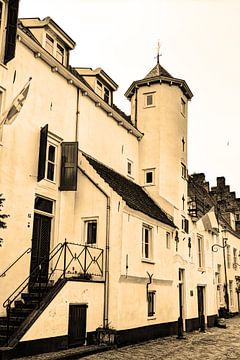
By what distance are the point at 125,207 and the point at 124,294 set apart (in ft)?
10.5

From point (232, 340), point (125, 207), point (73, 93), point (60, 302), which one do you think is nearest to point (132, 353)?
point (60, 302)

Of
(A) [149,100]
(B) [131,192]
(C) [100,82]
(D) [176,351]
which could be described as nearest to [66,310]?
(D) [176,351]

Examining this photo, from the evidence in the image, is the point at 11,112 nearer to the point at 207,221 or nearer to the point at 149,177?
the point at 149,177

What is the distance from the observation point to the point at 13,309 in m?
12.1

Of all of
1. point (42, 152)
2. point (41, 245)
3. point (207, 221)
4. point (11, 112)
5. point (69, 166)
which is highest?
point (11, 112)

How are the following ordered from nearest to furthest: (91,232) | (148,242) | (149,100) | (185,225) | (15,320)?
(15,320), (91,232), (148,242), (185,225), (149,100)

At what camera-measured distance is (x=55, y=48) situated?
54.7ft

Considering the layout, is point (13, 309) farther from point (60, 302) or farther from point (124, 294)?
point (124, 294)

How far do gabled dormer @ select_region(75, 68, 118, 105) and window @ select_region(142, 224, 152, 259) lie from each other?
6.70m

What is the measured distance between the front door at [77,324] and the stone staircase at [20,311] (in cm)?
107

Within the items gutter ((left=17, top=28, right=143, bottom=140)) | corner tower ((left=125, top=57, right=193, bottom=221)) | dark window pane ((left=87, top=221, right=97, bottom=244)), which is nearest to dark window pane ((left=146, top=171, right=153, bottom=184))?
corner tower ((left=125, top=57, right=193, bottom=221))

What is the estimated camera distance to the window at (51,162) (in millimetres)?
15312

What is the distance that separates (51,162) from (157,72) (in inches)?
441

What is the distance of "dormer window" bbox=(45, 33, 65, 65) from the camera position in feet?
53.6
